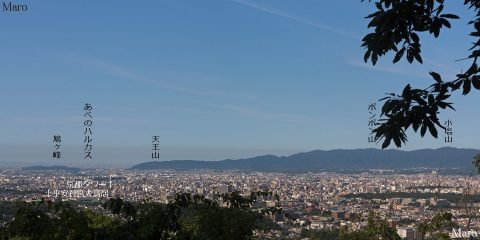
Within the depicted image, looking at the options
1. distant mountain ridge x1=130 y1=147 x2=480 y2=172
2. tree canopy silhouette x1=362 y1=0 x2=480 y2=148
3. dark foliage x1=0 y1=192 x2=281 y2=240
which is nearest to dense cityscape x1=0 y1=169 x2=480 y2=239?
dark foliage x1=0 y1=192 x2=281 y2=240

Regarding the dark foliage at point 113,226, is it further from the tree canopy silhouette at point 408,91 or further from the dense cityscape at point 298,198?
the tree canopy silhouette at point 408,91

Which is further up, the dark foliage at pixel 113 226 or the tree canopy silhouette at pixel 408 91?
the tree canopy silhouette at pixel 408 91

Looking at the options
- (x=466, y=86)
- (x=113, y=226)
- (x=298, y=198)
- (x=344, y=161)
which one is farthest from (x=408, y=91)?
(x=344, y=161)

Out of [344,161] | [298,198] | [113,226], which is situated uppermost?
[344,161]

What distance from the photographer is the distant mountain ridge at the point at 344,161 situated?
12725 cm

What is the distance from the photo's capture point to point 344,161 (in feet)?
528

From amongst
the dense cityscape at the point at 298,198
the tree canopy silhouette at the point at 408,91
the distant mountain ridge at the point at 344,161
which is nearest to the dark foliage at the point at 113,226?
the dense cityscape at the point at 298,198

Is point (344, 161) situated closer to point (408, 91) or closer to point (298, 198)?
point (298, 198)

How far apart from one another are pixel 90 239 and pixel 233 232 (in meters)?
1.43

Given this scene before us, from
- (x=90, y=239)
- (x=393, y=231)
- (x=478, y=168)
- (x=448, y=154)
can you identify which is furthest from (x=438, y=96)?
(x=448, y=154)

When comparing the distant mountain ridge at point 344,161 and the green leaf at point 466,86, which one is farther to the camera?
the distant mountain ridge at point 344,161

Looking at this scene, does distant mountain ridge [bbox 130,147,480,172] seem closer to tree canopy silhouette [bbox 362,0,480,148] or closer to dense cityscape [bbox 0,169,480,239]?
dense cityscape [bbox 0,169,480,239]

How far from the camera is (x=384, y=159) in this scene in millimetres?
149875

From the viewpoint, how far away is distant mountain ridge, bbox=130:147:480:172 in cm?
12725
